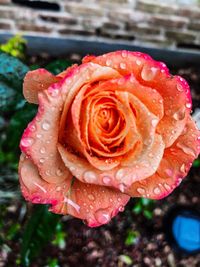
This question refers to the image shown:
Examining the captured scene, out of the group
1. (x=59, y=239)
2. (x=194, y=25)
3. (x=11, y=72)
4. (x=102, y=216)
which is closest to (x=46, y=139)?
(x=102, y=216)

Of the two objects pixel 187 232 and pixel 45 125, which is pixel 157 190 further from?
pixel 187 232

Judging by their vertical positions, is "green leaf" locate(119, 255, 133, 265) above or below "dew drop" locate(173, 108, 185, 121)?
below

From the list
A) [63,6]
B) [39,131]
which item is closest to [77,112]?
[39,131]

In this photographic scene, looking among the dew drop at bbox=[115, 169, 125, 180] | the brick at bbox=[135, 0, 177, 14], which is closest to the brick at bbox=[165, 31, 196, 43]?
the brick at bbox=[135, 0, 177, 14]

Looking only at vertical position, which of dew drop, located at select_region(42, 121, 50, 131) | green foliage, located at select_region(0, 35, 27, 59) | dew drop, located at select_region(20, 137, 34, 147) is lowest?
green foliage, located at select_region(0, 35, 27, 59)

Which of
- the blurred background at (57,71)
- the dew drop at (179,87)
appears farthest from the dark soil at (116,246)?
the dew drop at (179,87)

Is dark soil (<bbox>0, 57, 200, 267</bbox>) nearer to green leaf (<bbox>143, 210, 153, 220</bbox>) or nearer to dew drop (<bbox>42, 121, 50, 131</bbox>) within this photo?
green leaf (<bbox>143, 210, 153, 220</bbox>)

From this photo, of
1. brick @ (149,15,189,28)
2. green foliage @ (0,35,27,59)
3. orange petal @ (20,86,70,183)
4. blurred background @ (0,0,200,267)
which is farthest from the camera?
brick @ (149,15,189,28)

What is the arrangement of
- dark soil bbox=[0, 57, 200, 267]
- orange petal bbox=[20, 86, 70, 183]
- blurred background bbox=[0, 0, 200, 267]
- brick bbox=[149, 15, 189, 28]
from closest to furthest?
orange petal bbox=[20, 86, 70, 183] < blurred background bbox=[0, 0, 200, 267] < dark soil bbox=[0, 57, 200, 267] < brick bbox=[149, 15, 189, 28]
